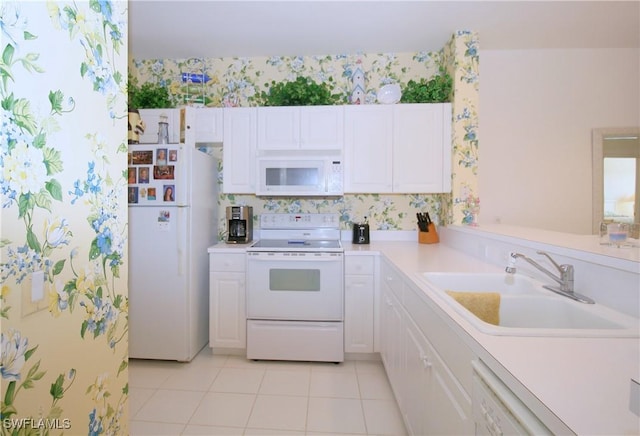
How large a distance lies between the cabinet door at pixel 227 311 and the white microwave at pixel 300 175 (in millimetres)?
745

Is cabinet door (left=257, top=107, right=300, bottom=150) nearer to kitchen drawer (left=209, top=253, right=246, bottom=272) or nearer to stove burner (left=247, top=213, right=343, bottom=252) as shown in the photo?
stove burner (left=247, top=213, right=343, bottom=252)

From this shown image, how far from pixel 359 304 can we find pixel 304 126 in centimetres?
151

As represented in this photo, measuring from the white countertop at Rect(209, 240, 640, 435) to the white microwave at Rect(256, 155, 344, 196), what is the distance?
64.2 inches

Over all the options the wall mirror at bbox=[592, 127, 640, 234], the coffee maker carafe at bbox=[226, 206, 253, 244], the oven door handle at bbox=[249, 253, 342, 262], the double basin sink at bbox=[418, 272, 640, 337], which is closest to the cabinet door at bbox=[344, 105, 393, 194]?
the oven door handle at bbox=[249, 253, 342, 262]

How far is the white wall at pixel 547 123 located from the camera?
8.80 ft

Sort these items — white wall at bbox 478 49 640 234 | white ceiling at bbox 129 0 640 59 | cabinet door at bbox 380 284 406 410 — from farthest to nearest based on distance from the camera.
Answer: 1. white wall at bbox 478 49 640 234
2. white ceiling at bbox 129 0 640 59
3. cabinet door at bbox 380 284 406 410

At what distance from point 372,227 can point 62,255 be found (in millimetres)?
2356

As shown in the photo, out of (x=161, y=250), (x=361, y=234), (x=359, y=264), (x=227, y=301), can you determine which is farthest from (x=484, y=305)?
(x=161, y=250)

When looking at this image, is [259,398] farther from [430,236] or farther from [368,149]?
[368,149]

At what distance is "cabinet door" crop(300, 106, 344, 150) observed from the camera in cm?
251

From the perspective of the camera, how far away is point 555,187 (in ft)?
8.91

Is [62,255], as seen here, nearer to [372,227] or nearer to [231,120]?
[231,120]

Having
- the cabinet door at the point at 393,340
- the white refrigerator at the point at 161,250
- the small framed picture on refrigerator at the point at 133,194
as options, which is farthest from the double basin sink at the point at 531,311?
the small framed picture on refrigerator at the point at 133,194

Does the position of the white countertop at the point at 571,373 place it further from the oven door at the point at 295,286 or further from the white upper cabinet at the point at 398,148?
the white upper cabinet at the point at 398,148
